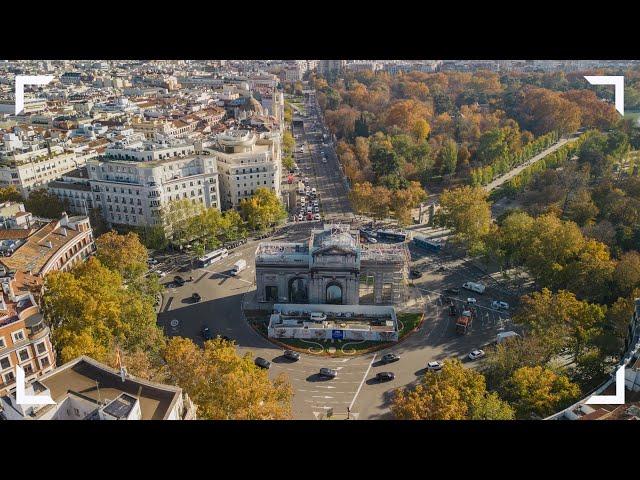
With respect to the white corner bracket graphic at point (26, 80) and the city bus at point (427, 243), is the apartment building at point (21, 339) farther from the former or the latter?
the city bus at point (427, 243)

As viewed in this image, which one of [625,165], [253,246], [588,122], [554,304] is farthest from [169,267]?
[588,122]

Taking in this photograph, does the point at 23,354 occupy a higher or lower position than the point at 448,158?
lower

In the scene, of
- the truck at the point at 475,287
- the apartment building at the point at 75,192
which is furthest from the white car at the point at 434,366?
the apartment building at the point at 75,192

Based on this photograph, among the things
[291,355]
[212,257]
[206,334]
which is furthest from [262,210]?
[291,355]

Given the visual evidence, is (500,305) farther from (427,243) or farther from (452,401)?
(452,401)

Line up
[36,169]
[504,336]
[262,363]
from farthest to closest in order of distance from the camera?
[36,169] → [504,336] → [262,363]

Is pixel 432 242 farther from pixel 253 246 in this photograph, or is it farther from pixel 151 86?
pixel 151 86
